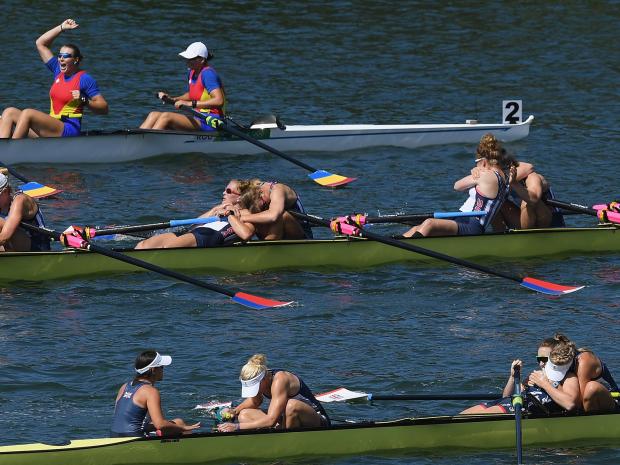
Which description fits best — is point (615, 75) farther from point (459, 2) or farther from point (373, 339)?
point (373, 339)

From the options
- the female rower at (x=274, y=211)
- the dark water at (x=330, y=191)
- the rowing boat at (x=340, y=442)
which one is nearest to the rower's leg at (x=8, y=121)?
the dark water at (x=330, y=191)

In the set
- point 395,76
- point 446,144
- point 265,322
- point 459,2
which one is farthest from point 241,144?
point 459,2

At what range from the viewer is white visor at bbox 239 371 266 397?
Answer: 14.4 meters

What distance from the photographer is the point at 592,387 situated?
1463 centimetres

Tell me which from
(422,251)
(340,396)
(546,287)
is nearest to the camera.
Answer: (340,396)

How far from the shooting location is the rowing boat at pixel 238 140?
82.9ft

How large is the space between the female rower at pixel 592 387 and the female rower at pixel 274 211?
6.08 m

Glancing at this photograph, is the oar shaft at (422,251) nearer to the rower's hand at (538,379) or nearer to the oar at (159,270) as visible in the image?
the oar at (159,270)

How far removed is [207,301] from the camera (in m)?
19.5

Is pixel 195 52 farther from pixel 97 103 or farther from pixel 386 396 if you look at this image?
pixel 386 396

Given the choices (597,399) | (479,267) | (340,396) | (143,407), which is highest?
(479,267)

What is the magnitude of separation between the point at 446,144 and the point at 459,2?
10668mm

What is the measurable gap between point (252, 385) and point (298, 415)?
1.64 ft

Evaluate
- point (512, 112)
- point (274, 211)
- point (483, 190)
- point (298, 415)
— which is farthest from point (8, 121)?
point (298, 415)
